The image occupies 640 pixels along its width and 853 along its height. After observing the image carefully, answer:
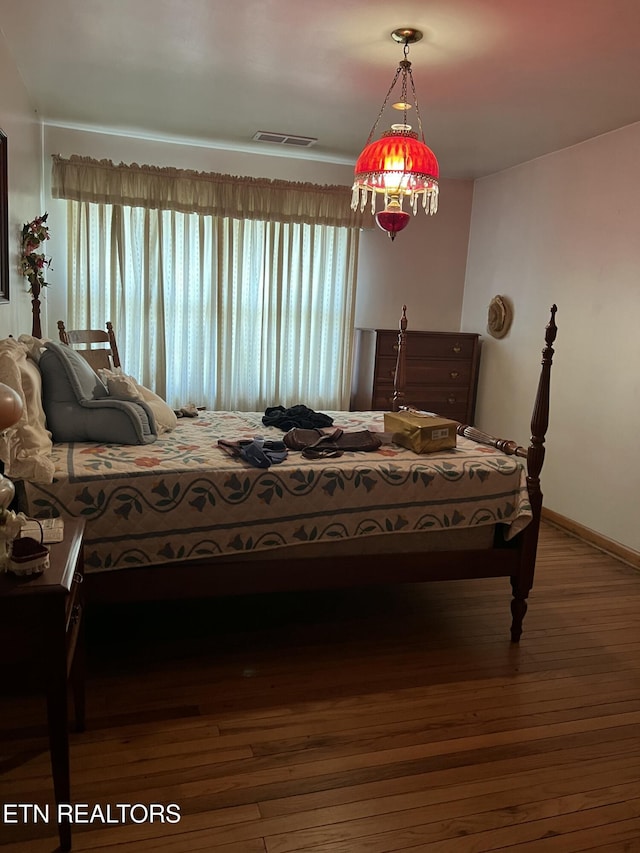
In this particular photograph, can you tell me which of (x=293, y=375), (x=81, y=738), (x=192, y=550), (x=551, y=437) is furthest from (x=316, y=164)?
(x=81, y=738)

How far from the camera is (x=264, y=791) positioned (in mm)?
1854

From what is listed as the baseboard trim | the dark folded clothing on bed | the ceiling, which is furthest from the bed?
the baseboard trim

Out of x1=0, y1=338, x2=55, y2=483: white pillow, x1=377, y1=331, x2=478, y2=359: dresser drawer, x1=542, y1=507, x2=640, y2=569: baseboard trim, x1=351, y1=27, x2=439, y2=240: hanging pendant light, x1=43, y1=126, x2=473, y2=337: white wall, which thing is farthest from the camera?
x1=377, y1=331, x2=478, y2=359: dresser drawer

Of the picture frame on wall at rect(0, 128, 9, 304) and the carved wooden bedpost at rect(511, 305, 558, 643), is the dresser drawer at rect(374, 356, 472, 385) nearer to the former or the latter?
the carved wooden bedpost at rect(511, 305, 558, 643)

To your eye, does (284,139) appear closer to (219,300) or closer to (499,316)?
(219,300)

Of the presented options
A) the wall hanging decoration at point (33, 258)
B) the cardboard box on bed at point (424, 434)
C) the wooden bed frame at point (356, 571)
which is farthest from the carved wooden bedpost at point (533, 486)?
the wall hanging decoration at point (33, 258)

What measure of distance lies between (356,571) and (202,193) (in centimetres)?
339

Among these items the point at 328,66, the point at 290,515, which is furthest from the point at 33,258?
the point at 290,515

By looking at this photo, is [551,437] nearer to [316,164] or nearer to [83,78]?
[316,164]

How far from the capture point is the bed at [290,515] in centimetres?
227

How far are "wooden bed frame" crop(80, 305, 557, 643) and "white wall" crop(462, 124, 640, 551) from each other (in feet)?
4.78

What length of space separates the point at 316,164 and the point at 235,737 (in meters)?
4.35

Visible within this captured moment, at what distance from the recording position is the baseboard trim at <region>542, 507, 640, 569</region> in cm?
379

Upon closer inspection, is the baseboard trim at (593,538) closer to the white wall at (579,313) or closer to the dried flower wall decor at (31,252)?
the white wall at (579,313)
